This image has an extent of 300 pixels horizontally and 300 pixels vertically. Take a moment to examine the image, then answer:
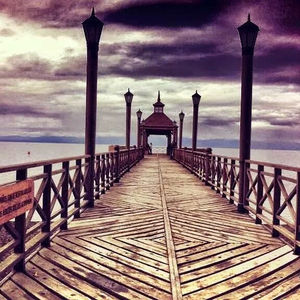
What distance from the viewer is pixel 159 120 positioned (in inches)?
1660

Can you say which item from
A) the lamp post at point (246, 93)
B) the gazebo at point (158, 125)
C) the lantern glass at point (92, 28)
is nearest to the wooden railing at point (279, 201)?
the lamp post at point (246, 93)

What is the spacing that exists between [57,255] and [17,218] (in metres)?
0.92

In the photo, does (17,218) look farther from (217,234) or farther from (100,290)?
(217,234)

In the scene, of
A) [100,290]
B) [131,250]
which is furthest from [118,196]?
[100,290]

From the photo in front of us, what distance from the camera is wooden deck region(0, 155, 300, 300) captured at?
3.67 metres

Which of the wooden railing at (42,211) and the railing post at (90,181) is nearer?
the wooden railing at (42,211)

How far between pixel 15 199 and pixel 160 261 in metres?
1.91

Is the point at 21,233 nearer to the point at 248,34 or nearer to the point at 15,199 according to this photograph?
the point at 15,199

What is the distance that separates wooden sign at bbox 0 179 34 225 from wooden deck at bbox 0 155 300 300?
723mm

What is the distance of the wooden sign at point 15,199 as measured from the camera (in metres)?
3.52

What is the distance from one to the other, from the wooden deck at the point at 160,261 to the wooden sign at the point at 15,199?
2.37ft

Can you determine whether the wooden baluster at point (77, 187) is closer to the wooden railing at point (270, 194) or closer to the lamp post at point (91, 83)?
the lamp post at point (91, 83)

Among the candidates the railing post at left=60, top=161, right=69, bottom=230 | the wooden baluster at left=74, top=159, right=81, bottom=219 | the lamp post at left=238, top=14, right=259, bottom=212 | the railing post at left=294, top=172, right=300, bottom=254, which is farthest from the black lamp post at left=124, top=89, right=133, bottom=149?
the railing post at left=294, top=172, right=300, bottom=254

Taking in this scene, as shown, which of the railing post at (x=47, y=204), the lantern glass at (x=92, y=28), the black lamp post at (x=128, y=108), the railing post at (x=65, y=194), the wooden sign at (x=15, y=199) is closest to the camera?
the wooden sign at (x=15, y=199)
